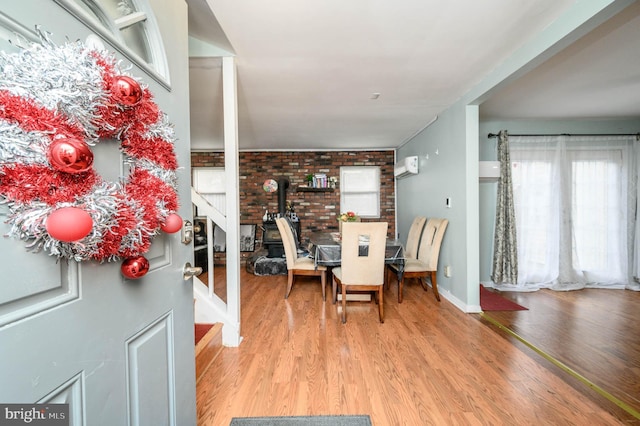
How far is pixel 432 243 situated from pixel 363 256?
1121 mm

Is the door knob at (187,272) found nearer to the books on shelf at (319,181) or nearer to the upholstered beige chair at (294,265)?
the upholstered beige chair at (294,265)

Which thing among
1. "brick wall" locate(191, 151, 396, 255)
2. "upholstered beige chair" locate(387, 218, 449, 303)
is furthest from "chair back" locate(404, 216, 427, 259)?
"brick wall" locate(191, 151, 396, 255)

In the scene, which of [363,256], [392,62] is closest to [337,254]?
[363,256]

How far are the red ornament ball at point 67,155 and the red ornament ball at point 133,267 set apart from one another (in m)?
0.30

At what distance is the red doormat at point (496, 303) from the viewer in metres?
2.98

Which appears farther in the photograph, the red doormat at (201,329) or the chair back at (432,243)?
the chair back at (432,243)

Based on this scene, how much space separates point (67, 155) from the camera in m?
0.46

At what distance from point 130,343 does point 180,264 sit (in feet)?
0.97

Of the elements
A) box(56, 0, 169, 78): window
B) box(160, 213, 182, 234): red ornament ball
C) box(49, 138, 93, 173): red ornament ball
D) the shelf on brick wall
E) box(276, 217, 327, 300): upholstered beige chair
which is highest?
box(56, 0, 169, 78): window

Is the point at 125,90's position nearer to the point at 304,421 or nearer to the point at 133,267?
the point at 133,267

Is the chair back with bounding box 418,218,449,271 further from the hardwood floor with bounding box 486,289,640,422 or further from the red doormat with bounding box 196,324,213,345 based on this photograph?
the red doormat with bounding box 196,324,213,345

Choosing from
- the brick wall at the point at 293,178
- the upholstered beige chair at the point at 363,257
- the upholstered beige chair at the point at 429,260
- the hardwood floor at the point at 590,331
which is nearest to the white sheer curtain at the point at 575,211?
the hardwood floor at the point at 590,331

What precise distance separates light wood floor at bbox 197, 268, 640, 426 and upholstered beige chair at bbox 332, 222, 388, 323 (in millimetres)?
388

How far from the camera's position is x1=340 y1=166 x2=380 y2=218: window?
18.0ft
